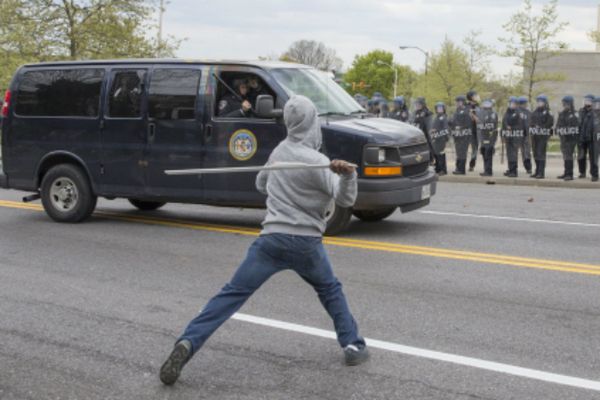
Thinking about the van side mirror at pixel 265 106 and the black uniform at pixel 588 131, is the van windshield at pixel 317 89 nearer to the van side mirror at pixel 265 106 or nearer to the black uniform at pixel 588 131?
the van side mirror at pixel 265 106

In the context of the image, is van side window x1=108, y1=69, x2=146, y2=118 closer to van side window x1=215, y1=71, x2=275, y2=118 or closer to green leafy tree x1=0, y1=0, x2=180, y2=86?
van side window x1=215, y1=71, x2=275, y2=118

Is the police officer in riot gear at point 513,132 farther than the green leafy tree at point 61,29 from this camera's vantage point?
No

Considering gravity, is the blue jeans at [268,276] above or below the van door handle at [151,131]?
below

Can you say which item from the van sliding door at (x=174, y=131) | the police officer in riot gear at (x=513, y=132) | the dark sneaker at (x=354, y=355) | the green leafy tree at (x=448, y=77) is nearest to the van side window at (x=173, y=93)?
the van sliding door at (x=174, y=131)

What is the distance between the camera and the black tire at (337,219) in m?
9.74

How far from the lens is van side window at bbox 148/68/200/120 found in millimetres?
10320

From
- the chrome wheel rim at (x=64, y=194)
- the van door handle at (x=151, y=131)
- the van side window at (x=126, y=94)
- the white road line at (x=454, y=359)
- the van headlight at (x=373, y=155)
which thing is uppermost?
the van side window at (x=126, y=94)

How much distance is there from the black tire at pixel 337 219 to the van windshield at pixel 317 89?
121 cm

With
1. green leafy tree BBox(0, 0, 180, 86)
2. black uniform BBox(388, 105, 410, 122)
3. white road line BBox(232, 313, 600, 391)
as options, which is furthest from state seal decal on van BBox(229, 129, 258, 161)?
green leafy tree BBox(0, 0, 180, 86)

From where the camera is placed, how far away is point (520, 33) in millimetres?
30906

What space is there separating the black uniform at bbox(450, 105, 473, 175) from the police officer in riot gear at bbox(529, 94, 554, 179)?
5.80ft

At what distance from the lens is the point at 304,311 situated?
655 centimetres

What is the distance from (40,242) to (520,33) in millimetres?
24686

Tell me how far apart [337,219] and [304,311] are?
130 inches
